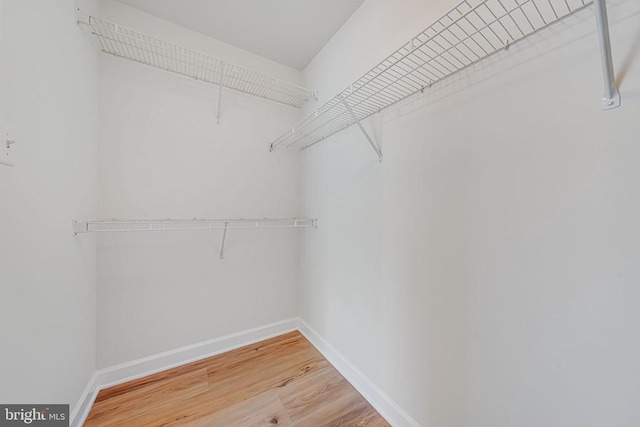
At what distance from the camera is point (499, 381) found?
0.76 meters

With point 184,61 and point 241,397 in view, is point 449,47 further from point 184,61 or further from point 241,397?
point 241,397

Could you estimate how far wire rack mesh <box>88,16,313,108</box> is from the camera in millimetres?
1254

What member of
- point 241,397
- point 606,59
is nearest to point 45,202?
point 241,397

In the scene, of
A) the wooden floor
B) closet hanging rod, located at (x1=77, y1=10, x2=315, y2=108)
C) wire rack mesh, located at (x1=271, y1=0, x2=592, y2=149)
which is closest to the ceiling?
closet hanging rod, located at (x1=77, y1=10, x2=315, y2=108)

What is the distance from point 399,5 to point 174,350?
2463mm

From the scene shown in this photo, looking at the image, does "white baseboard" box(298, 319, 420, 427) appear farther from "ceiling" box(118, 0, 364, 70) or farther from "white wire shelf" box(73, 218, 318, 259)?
"ceiling" box(118, 0, 364, 70)

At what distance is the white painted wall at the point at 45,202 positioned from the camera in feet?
2.25

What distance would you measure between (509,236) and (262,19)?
1845mm

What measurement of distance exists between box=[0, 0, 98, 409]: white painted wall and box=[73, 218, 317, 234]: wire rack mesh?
7 cm

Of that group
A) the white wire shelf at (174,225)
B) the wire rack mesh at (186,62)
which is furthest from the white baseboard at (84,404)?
the wire rack mesh at (186,62)

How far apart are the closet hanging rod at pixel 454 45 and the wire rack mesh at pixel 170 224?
2.72 feet

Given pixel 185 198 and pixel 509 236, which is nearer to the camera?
pixel 509 236

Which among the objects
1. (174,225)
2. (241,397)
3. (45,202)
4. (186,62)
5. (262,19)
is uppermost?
(262,19)

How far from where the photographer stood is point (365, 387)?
1.30m
